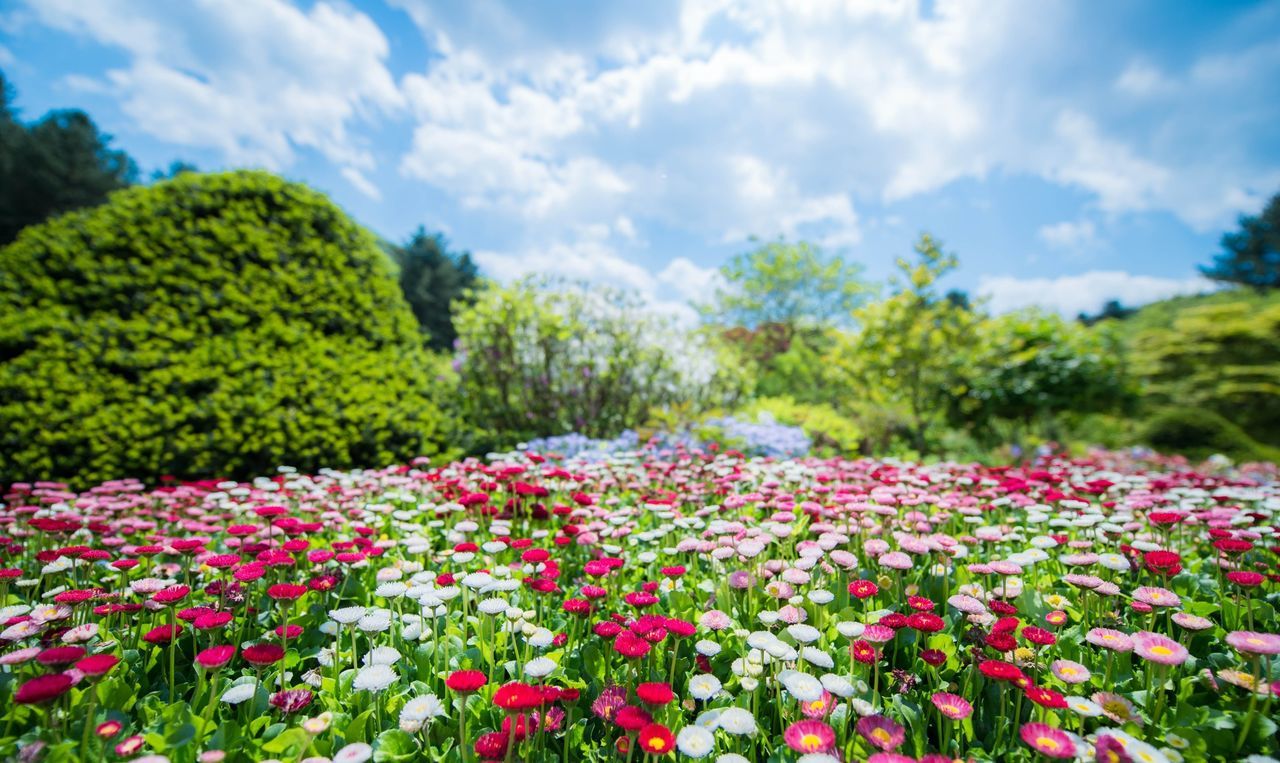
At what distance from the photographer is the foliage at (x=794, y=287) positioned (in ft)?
63.5

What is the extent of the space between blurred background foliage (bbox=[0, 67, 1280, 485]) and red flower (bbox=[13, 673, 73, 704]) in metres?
4.40

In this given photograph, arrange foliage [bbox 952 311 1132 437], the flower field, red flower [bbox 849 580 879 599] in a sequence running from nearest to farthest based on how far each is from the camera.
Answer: the flower field
red flower [bbox 849 580 879 599]
foliage [bbox 952 311 1132 437]

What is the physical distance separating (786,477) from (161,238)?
21.9 feet

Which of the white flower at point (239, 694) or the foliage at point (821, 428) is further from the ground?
the foliage at point (821, 428)

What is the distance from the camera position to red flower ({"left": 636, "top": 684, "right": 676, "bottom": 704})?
1342 mm

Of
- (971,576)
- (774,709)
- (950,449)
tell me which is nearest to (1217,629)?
(971,576)

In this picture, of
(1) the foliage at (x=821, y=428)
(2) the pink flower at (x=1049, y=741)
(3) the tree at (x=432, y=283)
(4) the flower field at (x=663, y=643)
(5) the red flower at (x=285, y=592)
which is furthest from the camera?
(3) the tree at (x=432, y=283)

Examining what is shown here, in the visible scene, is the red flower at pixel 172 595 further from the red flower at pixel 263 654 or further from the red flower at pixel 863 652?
the red flower at pixel 863 652

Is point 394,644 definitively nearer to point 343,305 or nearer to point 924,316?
point 343,305

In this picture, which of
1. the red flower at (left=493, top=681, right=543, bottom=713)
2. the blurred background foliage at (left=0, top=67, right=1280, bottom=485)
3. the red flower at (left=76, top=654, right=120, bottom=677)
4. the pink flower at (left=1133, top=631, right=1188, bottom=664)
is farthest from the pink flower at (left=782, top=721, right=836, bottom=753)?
the blurred background foliage at (left=0, top=67, right=1280, bottom=485)

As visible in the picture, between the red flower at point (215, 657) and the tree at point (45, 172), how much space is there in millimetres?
34040

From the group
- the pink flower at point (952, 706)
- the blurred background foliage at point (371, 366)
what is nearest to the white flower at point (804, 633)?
the pink flower at point (952, 706)

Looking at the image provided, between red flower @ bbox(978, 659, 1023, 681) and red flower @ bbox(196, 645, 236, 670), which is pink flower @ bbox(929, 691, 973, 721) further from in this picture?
red flower @ bbox(196, 645, 236, 670)

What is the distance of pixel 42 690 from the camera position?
1.22 metres
